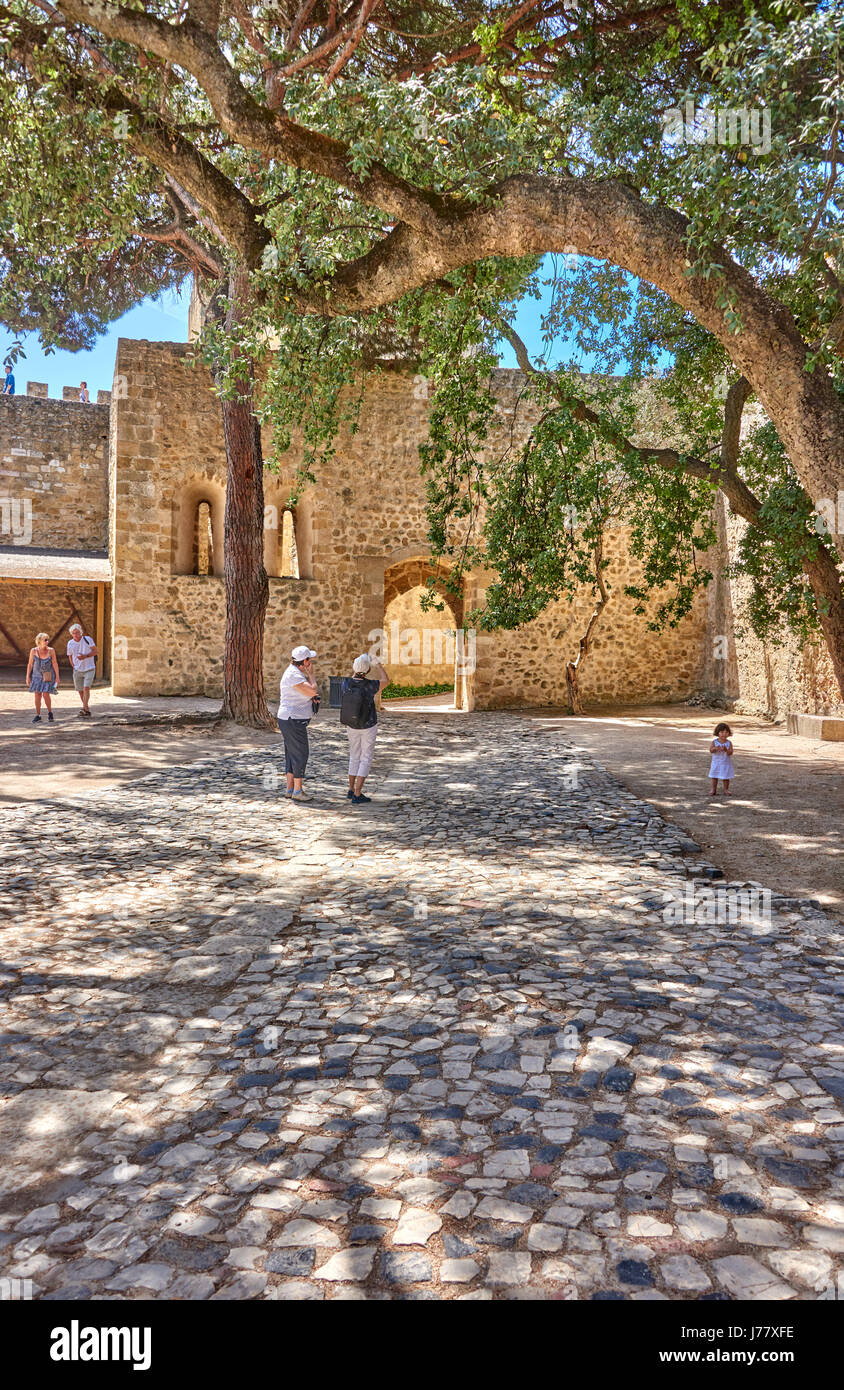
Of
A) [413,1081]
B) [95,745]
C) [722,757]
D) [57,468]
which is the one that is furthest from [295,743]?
[57,468]

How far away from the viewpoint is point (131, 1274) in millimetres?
2021

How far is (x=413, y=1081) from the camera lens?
295 cm

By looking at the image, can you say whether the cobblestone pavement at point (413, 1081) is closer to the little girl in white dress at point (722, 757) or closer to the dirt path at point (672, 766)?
the dirt path at point (672, 766)

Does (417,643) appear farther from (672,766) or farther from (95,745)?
(672,766)

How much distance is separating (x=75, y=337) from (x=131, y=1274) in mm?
22590

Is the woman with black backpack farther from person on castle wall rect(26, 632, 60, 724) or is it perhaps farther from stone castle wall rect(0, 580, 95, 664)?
stone castle wall rect(0, 580, 95, 664)

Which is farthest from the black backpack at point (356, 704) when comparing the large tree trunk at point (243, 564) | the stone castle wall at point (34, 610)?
the stone castle wall at point (34, 610)

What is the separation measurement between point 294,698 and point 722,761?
4.00 metres

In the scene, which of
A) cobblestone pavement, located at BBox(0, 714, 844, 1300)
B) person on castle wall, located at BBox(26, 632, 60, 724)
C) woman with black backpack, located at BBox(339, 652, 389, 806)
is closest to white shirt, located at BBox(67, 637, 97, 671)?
person on castle wall, located at BBox(26, 632, 60, 724)

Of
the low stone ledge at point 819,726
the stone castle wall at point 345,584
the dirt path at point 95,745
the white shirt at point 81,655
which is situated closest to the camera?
the dirt path at point 95,745

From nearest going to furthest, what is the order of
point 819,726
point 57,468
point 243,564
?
point 243,564 < point 819,726 < point 57,468

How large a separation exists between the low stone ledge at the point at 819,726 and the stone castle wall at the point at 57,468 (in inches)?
721

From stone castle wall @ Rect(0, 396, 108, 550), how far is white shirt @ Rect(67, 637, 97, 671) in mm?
11017

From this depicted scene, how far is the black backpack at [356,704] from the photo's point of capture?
8.05 m
